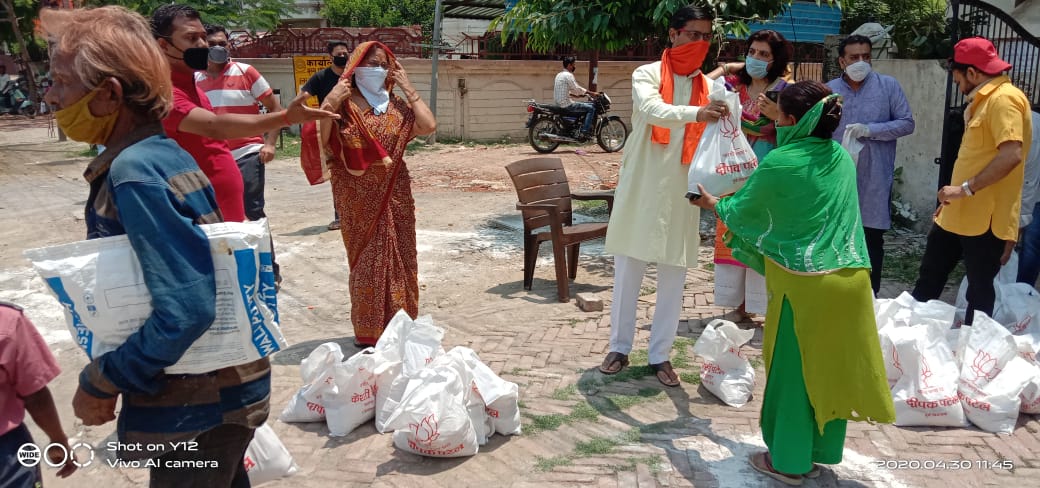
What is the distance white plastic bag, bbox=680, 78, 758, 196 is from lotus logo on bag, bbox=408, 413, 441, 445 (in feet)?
5.71

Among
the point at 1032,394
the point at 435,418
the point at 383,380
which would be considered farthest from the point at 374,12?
the point at 1032,394

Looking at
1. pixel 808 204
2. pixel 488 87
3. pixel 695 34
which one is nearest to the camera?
pixel 808 204

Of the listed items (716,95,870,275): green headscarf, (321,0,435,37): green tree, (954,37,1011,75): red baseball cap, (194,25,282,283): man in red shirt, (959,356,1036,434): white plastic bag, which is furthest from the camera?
(321,0,435,37): green tree

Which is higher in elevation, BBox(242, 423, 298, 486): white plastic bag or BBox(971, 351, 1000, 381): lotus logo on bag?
BBox(242, 423, 298, 486): white plastic bag

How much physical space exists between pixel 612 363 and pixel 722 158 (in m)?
1.35

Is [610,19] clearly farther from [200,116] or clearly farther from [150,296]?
[150,296]

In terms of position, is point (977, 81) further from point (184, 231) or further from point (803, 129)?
point (184, 231)

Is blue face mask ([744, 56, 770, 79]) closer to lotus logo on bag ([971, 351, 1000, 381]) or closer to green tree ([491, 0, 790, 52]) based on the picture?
green tree ([491, 0, 790, 52])

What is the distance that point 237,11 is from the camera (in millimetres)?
19844

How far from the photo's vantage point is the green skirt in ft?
10.9

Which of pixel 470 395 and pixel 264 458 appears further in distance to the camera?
pixel 470 395

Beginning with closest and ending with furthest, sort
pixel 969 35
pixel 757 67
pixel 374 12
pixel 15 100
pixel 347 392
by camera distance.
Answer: pixel 347 392
pixel 757 67
pixel 969 35
pixel 15 100
pixel 374 12

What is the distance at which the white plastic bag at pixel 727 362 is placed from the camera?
427 centimetres

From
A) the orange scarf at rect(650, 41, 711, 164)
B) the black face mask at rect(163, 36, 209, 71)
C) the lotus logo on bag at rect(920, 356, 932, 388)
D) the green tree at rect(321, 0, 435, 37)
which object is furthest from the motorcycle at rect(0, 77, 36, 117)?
the lotus logo on bag at rect(920, 356, 932, 388)
